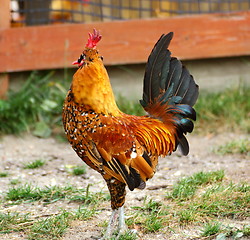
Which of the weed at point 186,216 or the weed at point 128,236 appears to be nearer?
the weed at point 128,236

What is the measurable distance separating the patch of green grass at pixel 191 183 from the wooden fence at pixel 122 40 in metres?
2.51

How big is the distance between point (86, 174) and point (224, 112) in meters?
2.33

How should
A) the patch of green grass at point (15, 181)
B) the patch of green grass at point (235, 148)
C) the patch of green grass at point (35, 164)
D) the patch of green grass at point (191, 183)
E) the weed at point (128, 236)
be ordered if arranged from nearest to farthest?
the weed at point (128, 236)
the patch of green grass at point (191, 183)
the patch of green grass at point (15, 181)
the patch of green grass at point (35, 164)
the patch of green grass at point (235, 148)

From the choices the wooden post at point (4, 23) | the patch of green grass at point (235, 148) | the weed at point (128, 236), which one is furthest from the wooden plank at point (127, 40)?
the weed at point (128, 236)

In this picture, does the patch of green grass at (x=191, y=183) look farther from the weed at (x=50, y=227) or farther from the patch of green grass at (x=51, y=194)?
the weed at (x=50, y=227)

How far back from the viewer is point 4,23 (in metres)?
6.51

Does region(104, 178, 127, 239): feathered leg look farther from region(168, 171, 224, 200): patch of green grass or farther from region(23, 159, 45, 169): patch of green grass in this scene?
region(23, 159, 45, 169): patch of green grass

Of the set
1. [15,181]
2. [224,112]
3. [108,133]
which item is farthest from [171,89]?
[224,112]

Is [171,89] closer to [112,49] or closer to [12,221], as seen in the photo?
[12,221]

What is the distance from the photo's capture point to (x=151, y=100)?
398cm

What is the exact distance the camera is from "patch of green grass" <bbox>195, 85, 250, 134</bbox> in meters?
6.45

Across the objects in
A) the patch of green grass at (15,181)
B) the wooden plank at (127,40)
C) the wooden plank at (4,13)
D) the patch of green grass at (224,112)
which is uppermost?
the wooden plank at (4,13)

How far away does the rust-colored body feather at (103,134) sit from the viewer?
11.5 ft

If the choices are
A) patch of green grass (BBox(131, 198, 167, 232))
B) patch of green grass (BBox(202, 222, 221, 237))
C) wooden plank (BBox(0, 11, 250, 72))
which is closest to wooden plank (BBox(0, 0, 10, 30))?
wooden plank (BBox(0, 11, 250, 72))
